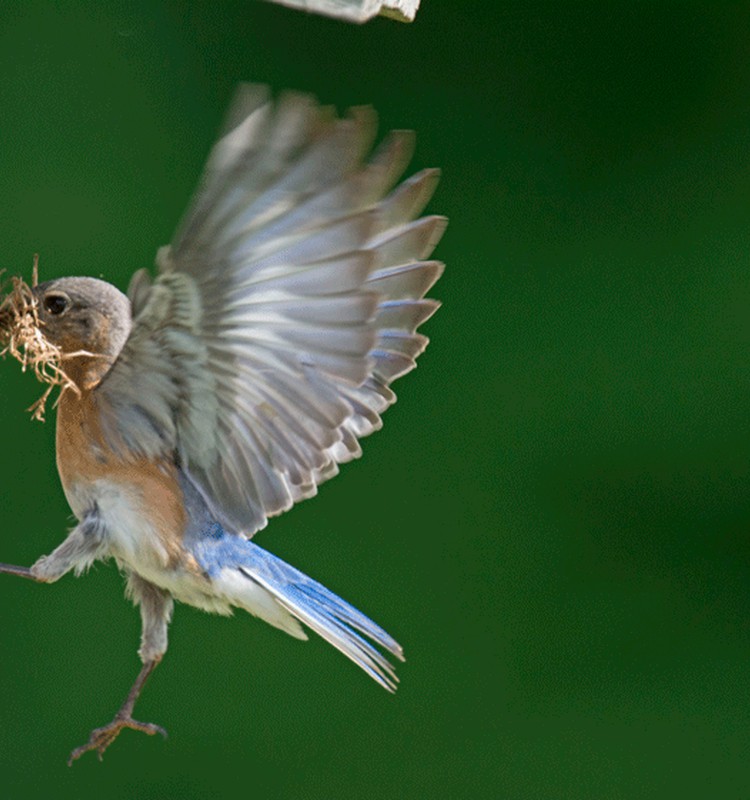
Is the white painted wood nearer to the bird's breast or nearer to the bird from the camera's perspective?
the bird

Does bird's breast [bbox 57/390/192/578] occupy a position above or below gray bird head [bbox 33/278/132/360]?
below

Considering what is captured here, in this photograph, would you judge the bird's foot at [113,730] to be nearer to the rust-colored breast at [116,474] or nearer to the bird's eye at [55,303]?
the rust-colored breast at [116,474]

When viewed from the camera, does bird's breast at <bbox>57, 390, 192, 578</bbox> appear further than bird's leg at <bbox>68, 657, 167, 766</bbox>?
No

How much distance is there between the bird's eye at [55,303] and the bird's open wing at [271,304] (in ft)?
0.29

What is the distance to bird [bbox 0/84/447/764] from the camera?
165cm

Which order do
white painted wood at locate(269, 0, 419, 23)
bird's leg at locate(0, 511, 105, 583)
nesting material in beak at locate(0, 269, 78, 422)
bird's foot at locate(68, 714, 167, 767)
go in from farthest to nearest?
bird's foot at locate(68, 714, 167, 767), bird's leg at locate(0, 511, 105, 583), nesting material in beak at locate(0, 269, 78, 422), white painted wood at locate(269, 0, 419, 23)

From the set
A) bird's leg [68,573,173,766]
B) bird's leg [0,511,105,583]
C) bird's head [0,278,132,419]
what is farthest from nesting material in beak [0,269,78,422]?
bird's leg [68,573,173,766]

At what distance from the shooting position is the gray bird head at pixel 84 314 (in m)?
1.96

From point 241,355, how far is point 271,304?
0.28 feet

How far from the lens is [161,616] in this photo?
2.25 meters

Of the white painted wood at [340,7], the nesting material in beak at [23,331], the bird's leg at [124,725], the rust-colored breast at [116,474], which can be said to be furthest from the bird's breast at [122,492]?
the white painted wood at [340,7]

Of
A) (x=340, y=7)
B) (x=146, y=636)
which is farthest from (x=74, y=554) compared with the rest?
(x=340, y=7)

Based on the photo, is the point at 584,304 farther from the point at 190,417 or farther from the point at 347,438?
the point at 190,417

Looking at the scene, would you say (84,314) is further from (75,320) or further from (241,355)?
(241,355)
